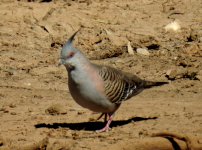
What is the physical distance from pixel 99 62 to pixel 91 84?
341cm

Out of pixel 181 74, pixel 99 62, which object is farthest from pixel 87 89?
pixel 99 62

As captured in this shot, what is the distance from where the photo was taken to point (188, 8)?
12.9 metres

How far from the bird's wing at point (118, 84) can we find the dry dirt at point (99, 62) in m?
0.37

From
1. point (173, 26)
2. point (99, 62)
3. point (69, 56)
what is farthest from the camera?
point (173, 26)

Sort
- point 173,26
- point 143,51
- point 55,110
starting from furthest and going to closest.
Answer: point 173,26 < point 143,51 < point 55,110

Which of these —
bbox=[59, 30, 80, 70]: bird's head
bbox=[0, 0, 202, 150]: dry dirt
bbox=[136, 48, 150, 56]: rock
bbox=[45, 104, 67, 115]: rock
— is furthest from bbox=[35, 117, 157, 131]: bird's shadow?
bbox=[136, 48, 150, 56]: rock

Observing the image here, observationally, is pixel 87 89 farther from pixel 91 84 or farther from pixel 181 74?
pixel 181 74

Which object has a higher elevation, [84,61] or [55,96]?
[84,61]

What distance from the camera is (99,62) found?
11.3 m

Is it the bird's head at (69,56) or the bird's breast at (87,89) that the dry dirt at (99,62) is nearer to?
the bird's breast at (87,89)

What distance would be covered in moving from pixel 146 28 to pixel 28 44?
6.54ft

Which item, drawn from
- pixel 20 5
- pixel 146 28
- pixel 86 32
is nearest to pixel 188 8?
pixel 146 28

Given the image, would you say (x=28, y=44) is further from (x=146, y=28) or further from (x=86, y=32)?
(x=146, y=28)

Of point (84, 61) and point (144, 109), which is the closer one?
point (84, 61)
